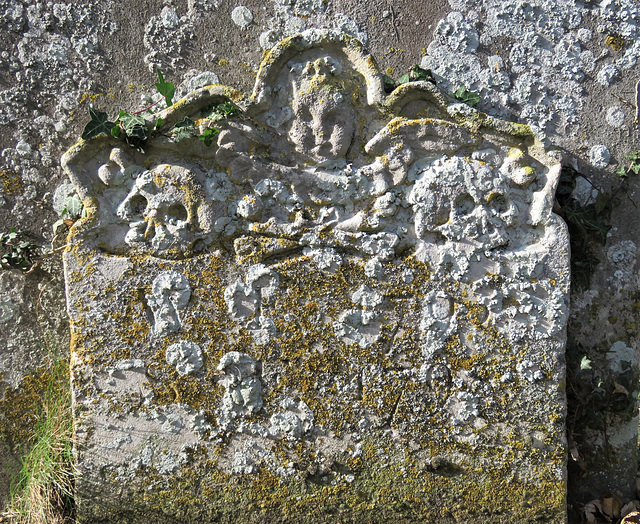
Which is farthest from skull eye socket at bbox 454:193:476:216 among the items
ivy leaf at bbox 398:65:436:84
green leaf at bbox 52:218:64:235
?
green leaf at bbox 52:218:64:235

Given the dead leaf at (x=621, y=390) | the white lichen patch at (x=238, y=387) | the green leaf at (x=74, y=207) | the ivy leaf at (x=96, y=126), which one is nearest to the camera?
the ivy leaf at (x=96, y=126)

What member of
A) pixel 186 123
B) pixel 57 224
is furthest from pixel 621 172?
pixel 57 224

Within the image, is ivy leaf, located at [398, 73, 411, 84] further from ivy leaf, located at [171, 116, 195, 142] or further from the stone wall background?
ivy leaf, located at [171, 116, 195, 142]

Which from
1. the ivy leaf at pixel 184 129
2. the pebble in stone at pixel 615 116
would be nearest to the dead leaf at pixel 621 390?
the pebble in stone at pixel 615 116

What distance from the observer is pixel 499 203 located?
8.62ft

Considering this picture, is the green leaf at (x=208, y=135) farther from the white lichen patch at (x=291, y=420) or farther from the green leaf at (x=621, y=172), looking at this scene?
the green leaf at (x=621, y=172)

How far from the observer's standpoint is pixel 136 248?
101 inches

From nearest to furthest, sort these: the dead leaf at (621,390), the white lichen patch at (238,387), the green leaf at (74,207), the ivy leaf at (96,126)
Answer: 1. the ivy leaf at (96,126)
2. the white lichen patch at (238,387)
3. the green leaf at (74,207)
4. the dead leaf at (621,390)

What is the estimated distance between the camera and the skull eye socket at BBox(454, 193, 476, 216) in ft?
8.57

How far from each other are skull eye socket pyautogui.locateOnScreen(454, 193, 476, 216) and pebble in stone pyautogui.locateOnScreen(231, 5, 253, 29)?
4.74 ft

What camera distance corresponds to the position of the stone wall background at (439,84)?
2.79 meters

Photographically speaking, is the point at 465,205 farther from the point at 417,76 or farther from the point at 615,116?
the point at 615,116

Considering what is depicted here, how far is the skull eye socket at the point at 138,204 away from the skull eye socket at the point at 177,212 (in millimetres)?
132

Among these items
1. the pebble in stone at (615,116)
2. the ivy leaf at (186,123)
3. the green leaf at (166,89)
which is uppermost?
the pebble in stone at (615,116)
